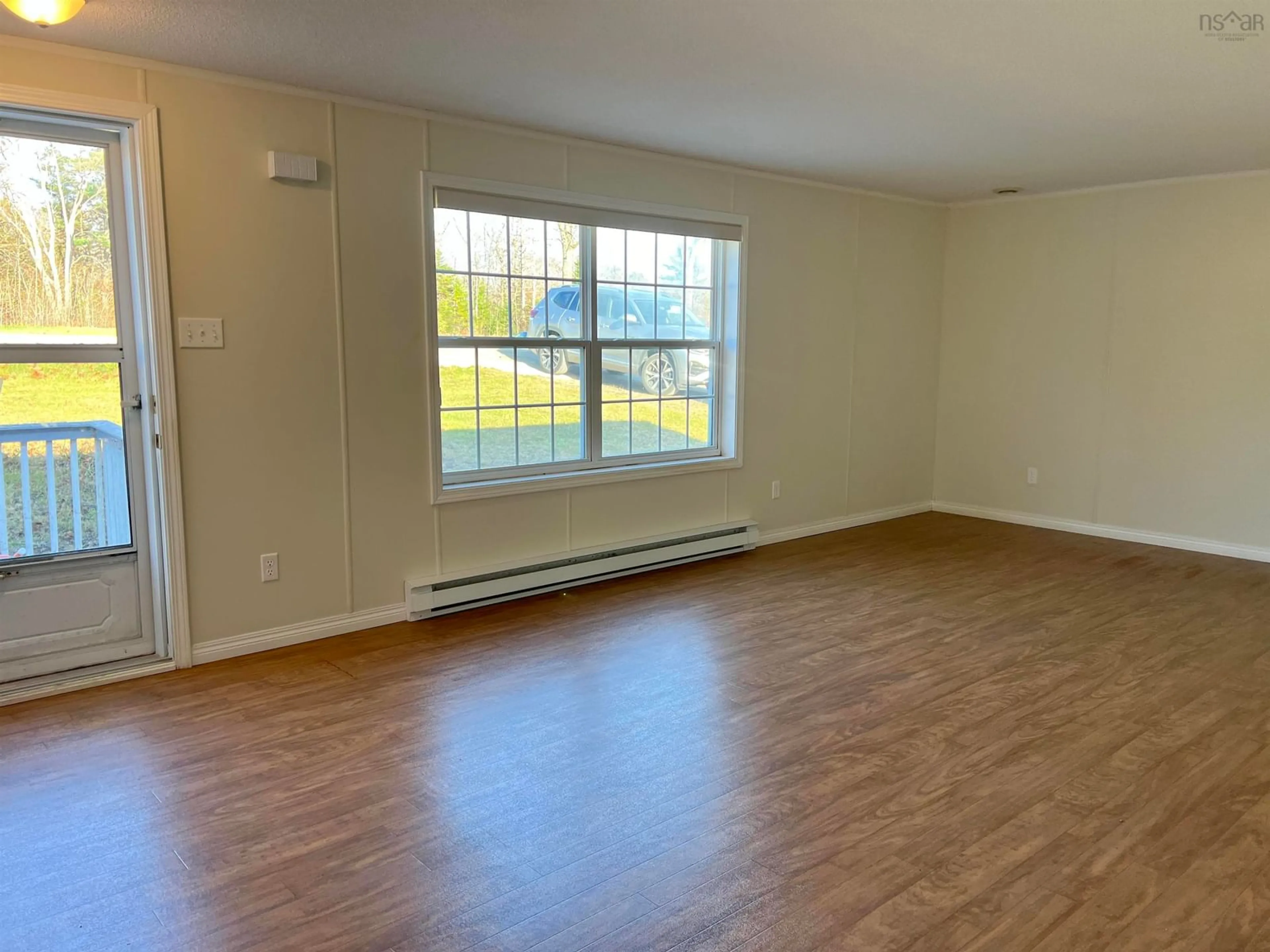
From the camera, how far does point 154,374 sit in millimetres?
3398

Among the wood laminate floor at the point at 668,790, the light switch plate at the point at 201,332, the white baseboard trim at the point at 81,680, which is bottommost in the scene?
the wood laminate floor at the point at 668,790

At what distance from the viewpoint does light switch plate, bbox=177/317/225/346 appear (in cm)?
344

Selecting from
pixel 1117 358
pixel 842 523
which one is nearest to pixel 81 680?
pixel 842 523

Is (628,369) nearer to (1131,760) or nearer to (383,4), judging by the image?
(383,4)

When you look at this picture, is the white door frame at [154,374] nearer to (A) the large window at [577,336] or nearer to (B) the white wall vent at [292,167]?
(B) the white wall vent at [292,167]

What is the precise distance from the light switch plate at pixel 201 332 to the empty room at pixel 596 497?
0.06 ft

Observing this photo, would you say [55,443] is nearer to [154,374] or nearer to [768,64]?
[154,374]

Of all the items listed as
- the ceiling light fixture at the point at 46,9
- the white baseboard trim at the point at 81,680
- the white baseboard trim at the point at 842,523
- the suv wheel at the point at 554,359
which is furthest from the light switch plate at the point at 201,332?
the white baseboard trim at the point at 842,523

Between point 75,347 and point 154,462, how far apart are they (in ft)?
1.69

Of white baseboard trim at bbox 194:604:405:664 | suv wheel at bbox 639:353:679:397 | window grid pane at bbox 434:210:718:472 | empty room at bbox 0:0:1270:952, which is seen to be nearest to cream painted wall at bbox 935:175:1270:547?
empty room at bbox 0:0:1270:952

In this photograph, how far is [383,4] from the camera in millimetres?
2652

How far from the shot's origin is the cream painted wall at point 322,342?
345 centimetres

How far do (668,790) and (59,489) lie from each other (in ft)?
8.55

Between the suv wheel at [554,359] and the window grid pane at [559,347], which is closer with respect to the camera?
the window grid pane at [559,347]
